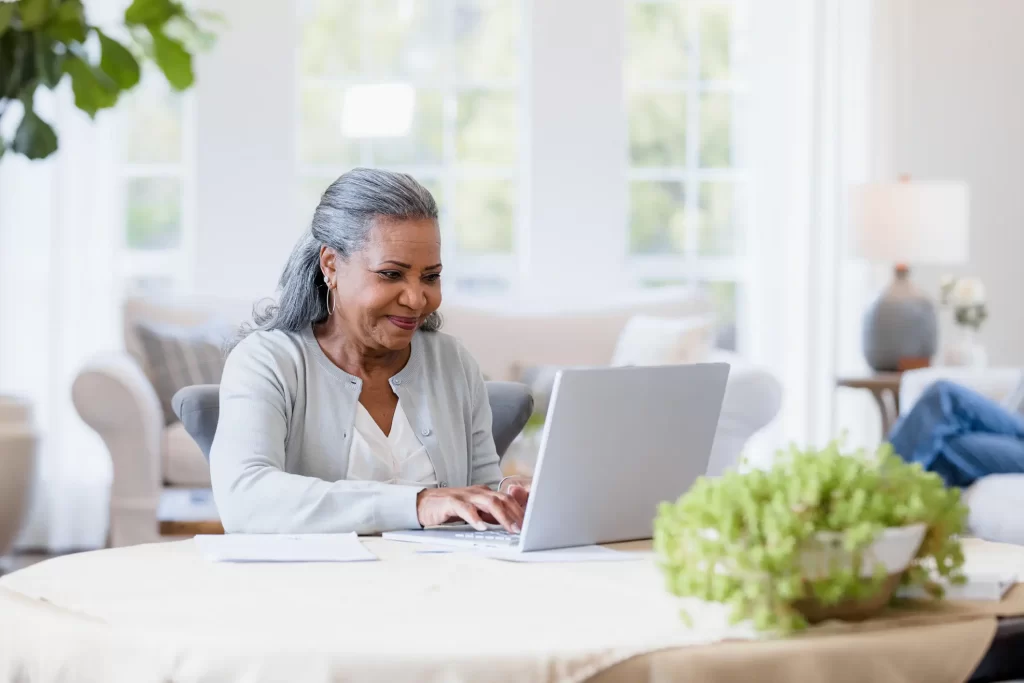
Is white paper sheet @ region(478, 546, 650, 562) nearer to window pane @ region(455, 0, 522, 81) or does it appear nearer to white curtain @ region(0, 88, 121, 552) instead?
white curtain @ region(0, 88, 121, 552)

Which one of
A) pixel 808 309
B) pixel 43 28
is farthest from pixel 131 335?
pixel 808 309

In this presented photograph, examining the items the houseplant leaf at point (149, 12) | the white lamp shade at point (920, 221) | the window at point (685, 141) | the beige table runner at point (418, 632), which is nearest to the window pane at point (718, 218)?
the window at point (685, 141)

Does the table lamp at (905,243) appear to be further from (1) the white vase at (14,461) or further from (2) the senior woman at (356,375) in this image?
(2) the senior woman at (356,375)

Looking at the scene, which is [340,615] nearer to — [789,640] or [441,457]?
[789,640]

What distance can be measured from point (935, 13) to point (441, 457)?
4.41 metres

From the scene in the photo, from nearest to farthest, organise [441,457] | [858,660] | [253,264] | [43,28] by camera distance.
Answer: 1. [858,660]
2. [441,457]
3. [43,28]
4. [253,264]

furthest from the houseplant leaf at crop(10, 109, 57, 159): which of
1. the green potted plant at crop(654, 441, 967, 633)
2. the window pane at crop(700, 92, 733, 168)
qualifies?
the window pane at crop(700, 92, 733, 168)

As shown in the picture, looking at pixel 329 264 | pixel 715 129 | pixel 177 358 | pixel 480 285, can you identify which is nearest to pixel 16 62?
pixel 177 358

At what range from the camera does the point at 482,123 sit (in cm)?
577

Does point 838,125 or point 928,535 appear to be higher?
point 838,125

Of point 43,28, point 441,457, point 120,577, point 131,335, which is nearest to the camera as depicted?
point 120,577

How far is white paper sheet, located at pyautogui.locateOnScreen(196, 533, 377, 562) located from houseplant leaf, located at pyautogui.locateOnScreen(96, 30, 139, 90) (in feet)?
6.59

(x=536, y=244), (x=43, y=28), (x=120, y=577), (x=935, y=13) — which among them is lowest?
(x=120, y=577)

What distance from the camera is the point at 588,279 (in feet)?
18.9
